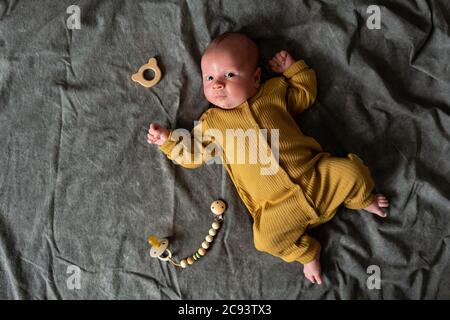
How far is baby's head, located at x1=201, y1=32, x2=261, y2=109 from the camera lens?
49.8 inches

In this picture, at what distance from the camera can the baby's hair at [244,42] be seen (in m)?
1.30

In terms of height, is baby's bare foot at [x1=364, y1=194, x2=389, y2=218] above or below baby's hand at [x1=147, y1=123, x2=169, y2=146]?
below

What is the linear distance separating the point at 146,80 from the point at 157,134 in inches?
8.4

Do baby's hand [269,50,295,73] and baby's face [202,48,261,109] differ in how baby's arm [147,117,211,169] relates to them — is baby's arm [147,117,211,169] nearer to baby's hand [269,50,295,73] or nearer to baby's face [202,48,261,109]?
baby's face [202,48,261,109]

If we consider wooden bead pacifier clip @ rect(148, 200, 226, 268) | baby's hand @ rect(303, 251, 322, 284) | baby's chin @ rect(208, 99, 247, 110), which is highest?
baby's chin @ rect(208, 99, 247, 110)

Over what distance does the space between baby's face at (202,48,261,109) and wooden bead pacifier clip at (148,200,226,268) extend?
1.10 ft

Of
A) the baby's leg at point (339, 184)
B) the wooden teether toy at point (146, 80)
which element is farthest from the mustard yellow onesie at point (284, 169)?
the wooden teether toy at point (146, 80)

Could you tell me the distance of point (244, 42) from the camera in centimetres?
131

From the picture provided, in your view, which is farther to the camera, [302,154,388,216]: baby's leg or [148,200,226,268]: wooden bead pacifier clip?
[148,200,226,268]: wooden bead pacifier clip

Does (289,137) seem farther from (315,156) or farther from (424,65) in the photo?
(424,65)

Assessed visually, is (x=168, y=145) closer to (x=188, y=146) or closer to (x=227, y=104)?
(x=188, y=146)

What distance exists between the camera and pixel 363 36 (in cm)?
140

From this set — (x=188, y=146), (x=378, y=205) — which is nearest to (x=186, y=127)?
(x=188, y=146)

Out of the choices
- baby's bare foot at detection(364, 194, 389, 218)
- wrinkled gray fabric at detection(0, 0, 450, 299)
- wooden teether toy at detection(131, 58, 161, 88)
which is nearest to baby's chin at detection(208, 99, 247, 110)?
wrinkled gray fabric at detection(0, 0, 450, 299)
